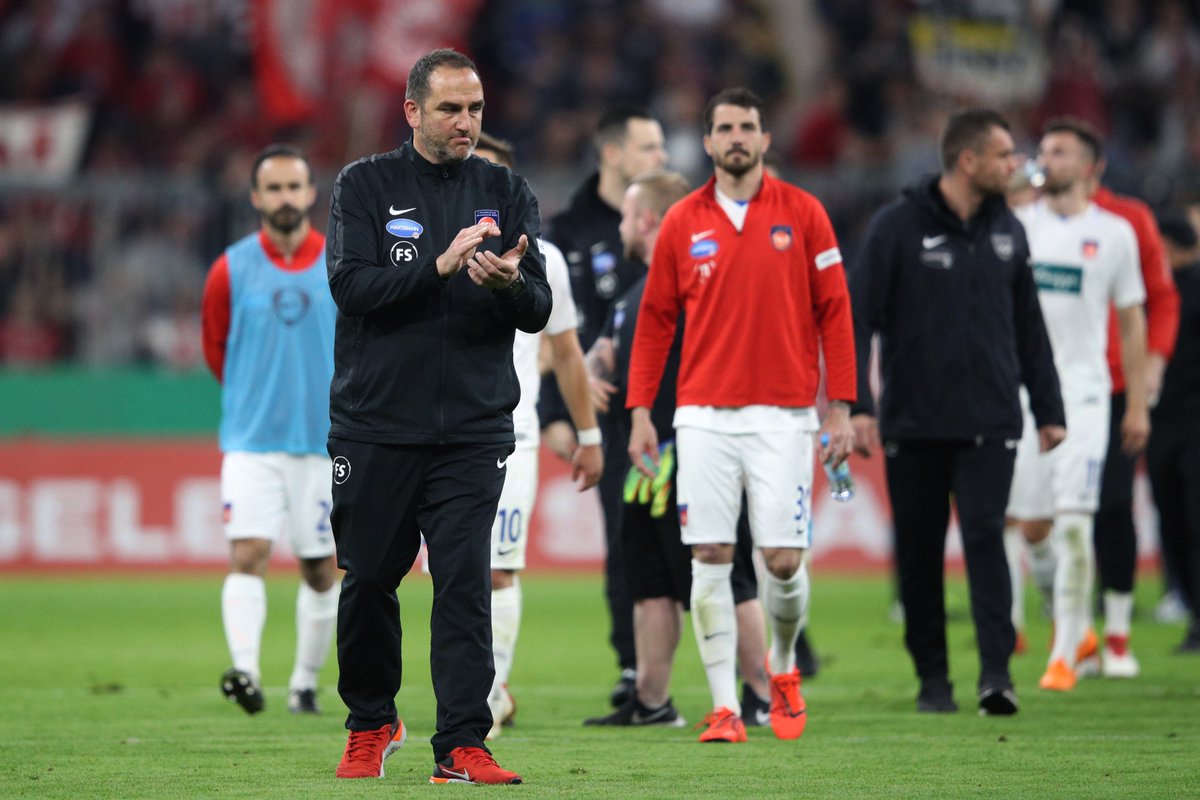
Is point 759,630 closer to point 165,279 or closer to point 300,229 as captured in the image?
point 300,229

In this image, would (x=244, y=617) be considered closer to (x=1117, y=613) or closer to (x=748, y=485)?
(x=748, y=485)

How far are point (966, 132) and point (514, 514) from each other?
2.80 meters

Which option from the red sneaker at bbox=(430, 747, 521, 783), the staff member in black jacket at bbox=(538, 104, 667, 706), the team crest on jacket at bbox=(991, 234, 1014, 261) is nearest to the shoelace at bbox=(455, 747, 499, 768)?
the red sneaker at bbox=(430, 747, 521, 783)

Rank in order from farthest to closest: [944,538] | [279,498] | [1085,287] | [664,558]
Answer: [1085,287], [279,498], [944,538], [664,558]

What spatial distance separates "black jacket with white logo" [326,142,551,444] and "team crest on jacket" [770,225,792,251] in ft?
5.49

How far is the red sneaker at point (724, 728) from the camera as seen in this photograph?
26.3 feet

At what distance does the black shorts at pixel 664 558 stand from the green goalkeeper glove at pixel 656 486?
0.06 meters

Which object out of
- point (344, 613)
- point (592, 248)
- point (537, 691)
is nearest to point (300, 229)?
point (592, 248)

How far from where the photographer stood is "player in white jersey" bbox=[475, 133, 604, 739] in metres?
8.21

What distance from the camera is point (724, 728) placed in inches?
316

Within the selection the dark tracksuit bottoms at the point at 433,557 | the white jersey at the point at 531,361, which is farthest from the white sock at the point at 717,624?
the dark tracksuit bottoms at the point at 433,557

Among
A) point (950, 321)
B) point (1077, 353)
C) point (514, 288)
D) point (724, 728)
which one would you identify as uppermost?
point (514, 288)

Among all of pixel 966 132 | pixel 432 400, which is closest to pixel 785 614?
pixel 432 400

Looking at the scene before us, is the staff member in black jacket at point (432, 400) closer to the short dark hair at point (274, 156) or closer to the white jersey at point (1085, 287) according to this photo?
the short dark hair at point (274, 156)
